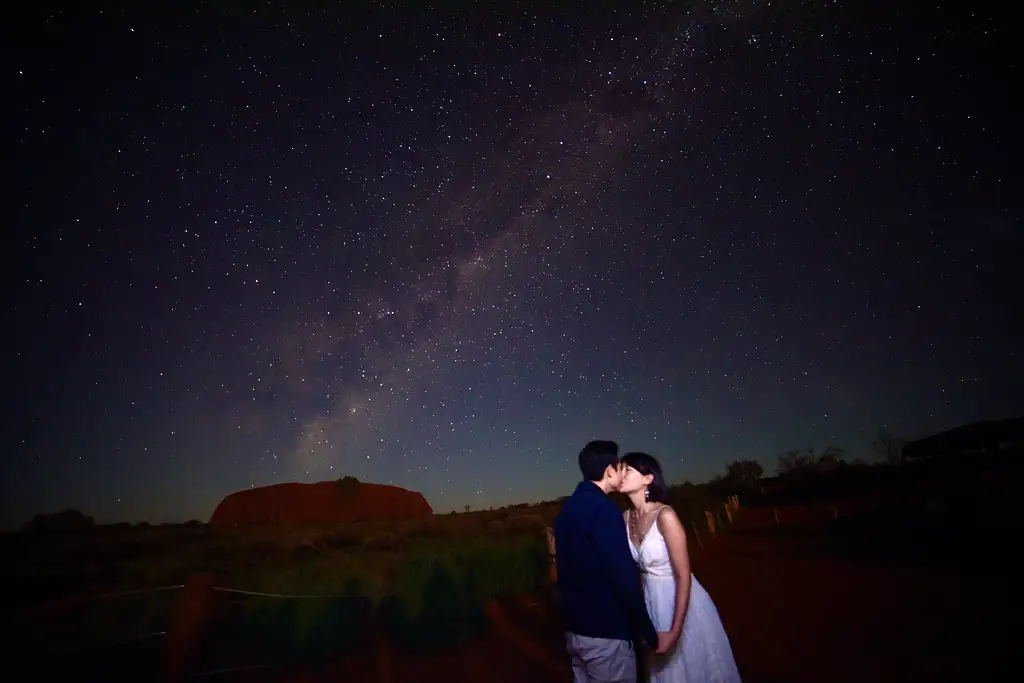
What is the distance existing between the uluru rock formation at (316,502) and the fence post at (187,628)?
284 ft

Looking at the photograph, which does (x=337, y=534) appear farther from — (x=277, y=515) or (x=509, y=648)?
(x=277, y=515)

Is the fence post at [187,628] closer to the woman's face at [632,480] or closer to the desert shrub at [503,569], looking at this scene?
the woman's face at [632,480]

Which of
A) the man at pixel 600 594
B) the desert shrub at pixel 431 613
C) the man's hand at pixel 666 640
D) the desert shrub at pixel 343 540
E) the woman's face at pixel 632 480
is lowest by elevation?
the desert shrub at pixel 431 613

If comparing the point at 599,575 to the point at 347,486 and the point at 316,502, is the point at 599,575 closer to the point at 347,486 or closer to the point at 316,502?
the point at 316,502

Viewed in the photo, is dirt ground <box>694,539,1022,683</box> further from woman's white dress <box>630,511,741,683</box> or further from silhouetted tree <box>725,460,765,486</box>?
silhouetted tree <box>725,460,765,486</box>

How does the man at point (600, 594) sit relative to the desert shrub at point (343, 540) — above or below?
above

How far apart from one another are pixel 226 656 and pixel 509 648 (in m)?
4.01

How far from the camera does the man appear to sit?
2.56 m

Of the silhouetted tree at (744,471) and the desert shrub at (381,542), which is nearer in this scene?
the desert shrub at (381,542)

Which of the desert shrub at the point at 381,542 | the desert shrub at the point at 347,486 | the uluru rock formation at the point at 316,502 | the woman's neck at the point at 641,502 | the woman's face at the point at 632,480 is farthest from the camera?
the desert shrub at the point at 347,486

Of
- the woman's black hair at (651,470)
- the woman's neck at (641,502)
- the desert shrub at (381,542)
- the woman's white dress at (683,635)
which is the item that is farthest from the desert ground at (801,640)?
the desert shrub at (381,542)

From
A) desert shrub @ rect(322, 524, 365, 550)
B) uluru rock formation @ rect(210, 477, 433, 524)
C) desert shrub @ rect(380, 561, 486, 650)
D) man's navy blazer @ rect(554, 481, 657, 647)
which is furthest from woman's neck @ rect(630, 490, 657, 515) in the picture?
uluru rock formation @ rect(210, 477, 433, 524)

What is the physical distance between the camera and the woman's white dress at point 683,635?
3.48 metres

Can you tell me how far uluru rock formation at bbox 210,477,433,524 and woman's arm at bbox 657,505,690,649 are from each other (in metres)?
89.9
